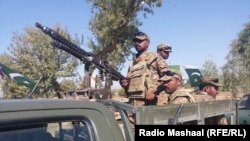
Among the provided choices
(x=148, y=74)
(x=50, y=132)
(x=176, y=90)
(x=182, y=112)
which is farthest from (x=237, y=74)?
(x=50, y=132)

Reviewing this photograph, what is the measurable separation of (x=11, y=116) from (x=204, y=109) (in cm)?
211

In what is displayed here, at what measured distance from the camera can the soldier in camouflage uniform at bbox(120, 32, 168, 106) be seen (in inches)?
162

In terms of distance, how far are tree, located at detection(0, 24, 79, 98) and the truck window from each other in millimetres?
10714

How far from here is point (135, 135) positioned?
6.26ft

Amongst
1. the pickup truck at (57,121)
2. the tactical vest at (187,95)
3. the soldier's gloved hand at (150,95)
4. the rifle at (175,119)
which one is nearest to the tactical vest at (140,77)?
the soldier's gloved hand at (150,95)

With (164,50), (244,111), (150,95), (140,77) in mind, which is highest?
(164,50)

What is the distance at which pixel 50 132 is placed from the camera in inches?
55.3

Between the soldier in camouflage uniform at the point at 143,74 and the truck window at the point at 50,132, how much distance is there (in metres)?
2.52

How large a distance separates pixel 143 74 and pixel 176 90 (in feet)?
3.45

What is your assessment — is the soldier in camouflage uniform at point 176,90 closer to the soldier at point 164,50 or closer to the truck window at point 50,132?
the soldier at point 164,50

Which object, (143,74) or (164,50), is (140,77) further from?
(164,50)

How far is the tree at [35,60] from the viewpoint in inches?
507

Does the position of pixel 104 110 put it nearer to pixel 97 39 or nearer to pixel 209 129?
pixel 209 129

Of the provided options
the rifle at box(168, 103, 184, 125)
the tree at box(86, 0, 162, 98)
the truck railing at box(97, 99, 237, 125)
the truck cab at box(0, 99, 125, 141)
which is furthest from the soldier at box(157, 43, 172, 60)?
the tree at box(86, 0, 162, 98)
